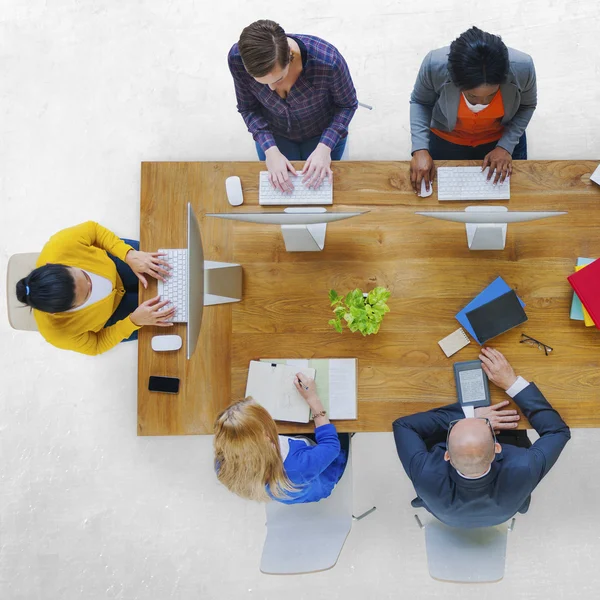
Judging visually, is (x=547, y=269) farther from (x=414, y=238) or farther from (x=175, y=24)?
(x=175, y=24)

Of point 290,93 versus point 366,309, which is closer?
point 366,309

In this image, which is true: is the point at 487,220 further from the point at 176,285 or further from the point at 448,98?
the point at 176,285

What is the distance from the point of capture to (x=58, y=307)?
1791 mm

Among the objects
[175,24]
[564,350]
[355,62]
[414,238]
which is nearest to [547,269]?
[564,350]

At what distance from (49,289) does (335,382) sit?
105 centimetres

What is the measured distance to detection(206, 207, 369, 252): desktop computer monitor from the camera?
5.19 feet

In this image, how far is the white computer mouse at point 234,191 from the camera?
Result: 6.36 feet

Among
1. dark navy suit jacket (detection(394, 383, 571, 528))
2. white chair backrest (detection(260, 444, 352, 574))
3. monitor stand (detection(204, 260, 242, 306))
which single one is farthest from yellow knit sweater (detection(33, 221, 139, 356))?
dark navy suit jacket (detection(394, 383, 571, 528))

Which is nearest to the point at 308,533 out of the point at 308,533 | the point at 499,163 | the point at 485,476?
the point at 308,533

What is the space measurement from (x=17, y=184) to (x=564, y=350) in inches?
111

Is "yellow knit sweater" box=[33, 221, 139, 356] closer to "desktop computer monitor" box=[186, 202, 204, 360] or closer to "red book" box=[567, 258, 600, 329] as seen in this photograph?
"desktop computer monitor" box=[186, 202, 204, 360]

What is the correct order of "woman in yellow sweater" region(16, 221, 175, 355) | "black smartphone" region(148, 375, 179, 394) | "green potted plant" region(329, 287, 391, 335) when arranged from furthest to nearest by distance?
"black smartphone" region(148, 375, 179, 394), "woman in yellow sweater" region(16, 221, 175, 355), "green potted plant" region(329, 287, 391, 335)

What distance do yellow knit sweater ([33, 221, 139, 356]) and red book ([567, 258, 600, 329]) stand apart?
160cm

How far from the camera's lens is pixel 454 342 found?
1.86 metres
